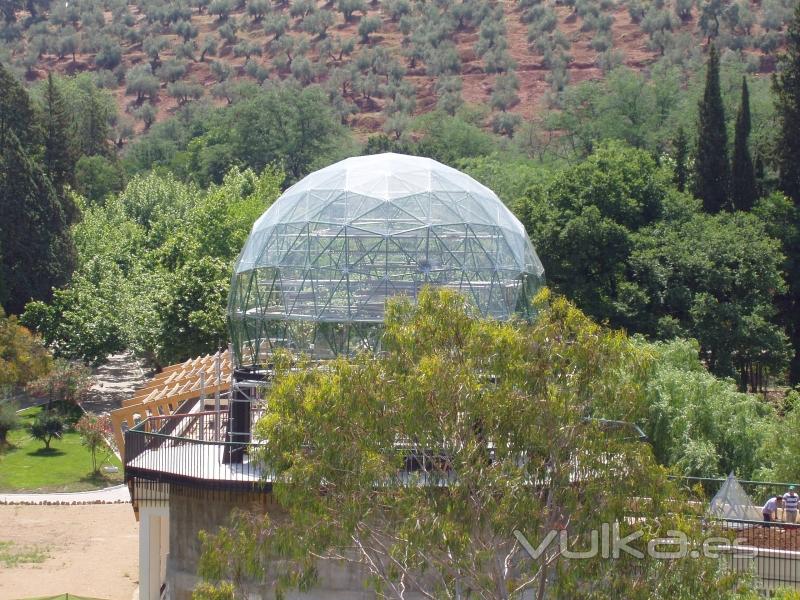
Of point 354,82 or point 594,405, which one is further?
point 354,82

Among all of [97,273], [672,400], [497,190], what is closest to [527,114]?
[497,190]

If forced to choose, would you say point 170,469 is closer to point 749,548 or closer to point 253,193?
point 749,548

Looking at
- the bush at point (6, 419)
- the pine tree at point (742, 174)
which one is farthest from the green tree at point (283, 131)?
the bush at point (6, 419)

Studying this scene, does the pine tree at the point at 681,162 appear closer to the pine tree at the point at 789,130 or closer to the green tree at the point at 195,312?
the pine tree at the point at 789,130

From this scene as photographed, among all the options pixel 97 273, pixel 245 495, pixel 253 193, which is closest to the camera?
pixel 245 495

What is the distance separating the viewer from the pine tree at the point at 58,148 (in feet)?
206

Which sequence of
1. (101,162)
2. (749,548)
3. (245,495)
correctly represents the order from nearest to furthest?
(749,548)
(245,495)
(101,162)

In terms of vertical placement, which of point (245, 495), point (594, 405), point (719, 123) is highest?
point (719, 123)

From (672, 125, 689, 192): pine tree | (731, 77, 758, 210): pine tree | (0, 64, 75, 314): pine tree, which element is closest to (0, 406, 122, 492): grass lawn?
(0, 64, 75, 314): pine tree

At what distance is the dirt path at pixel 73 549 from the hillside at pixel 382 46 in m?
82.1

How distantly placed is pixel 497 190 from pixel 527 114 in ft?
204

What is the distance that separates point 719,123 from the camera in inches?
1976

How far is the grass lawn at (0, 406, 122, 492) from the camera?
3973 centimetres

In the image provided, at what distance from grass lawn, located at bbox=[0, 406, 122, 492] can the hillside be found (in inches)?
2876
